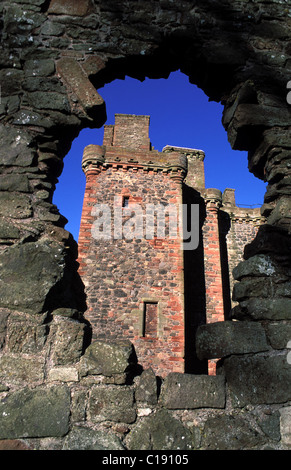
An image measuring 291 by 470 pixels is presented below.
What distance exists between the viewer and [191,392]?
2.16 metres

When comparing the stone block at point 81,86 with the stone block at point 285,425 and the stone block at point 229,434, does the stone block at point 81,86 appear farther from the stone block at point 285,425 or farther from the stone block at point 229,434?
the stone block at point 285,425

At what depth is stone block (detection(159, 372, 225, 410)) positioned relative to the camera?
2125mm

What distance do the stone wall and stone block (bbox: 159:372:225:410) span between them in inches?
0.6

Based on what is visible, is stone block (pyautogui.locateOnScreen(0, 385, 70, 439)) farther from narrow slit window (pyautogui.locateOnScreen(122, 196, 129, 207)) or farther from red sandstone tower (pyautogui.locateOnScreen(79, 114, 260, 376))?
narrow slit window (pyautogui.locateOnScreen(122, 196, 129, 207))

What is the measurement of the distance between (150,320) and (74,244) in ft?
25.3

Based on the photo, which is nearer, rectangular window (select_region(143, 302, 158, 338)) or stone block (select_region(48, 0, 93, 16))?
stone block (select_region(48, 0, 93, 16))

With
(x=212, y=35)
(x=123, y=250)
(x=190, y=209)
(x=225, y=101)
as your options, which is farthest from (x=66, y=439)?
(x=190, y=209)

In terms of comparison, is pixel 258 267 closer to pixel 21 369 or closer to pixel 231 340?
pixel 231 340

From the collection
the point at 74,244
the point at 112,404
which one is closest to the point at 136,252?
the point at 74,244

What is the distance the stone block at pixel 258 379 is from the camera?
2168 mm

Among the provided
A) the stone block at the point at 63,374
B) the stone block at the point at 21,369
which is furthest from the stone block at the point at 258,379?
the stone block at the point at 21,369

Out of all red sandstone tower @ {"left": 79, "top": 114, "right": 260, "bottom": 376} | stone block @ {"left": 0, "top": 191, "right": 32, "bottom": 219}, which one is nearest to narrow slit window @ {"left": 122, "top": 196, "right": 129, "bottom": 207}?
red sandstone tower @ {"left": 79, "top": 114, "right": 260, "bottom": 376}

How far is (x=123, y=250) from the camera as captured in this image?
10.7m

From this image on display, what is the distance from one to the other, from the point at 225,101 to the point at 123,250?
7.71m
